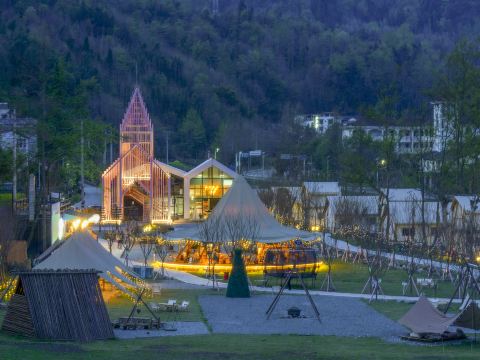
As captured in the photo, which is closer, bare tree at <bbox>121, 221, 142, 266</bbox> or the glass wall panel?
bare tree at <bbox>121, 221, 142, 266</bbox>

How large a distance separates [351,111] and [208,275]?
105121 mm

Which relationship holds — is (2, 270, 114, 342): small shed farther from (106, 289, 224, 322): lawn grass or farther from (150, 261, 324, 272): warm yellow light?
(150, 261, 324, 272): warm yellow light

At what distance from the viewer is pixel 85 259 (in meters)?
27.9

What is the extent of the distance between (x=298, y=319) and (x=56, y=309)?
6.56 meters

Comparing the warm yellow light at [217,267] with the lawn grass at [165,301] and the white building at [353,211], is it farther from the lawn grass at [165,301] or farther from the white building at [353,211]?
the white building at [353,211]

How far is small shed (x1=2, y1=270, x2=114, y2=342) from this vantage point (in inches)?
739

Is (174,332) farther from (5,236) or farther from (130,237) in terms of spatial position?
(130,237)

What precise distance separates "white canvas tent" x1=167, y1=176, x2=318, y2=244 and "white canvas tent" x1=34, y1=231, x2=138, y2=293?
7729 mm

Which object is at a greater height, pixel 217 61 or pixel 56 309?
pixel 217 61

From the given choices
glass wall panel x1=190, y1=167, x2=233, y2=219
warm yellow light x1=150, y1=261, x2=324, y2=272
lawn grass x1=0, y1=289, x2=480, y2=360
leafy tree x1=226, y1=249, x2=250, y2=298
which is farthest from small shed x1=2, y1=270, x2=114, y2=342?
glass wall panel x1=190, y1=167, x2=233, y2=219

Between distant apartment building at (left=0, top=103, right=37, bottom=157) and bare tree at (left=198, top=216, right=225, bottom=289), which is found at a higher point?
distant apartment building at (left=0, top=103, right=37, bottom=157)

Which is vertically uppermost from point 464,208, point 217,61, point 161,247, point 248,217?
point 217,61

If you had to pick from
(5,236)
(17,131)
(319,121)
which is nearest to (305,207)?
(17,131)

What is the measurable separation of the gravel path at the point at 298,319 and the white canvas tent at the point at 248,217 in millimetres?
8007
